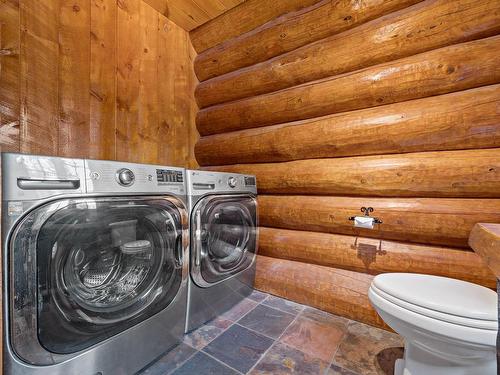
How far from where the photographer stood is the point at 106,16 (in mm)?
1694

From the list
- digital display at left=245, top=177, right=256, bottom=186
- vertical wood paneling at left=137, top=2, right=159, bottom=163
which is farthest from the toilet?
vertical wood paneling at left=137, top=2, right=159, bottom=163

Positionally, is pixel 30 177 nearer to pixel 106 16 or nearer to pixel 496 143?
pixel 106 16

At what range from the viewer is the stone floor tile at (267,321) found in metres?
1.43

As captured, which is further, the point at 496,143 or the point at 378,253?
the point at 378,253

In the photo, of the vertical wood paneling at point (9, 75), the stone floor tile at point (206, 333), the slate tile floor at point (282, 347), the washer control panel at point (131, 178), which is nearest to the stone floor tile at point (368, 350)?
the slate tile floor at point (282, 347)

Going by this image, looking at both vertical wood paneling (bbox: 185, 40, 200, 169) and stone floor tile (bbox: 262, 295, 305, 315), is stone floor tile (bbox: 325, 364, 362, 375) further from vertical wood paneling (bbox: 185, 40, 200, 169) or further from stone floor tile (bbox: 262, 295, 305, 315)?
vertical wood paneling (bbox: 185, 40, 200, 169)

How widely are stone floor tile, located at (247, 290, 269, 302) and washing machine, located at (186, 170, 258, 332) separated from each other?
0.17ft

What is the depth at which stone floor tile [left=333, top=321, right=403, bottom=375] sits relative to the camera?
→ 3.80ft

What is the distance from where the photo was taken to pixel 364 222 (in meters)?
1.40

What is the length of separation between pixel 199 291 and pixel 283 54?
1897mm

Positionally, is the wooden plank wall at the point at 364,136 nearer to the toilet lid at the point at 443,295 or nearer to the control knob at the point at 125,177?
the toilet lid at the point at 443,295

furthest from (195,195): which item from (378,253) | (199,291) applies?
(378,253)

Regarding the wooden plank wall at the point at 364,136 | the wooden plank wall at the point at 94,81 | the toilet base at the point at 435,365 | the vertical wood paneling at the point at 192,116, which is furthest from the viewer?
the vertical wood paneling at the point at 192,116

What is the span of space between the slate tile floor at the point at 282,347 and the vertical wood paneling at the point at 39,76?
1497 millimetres
